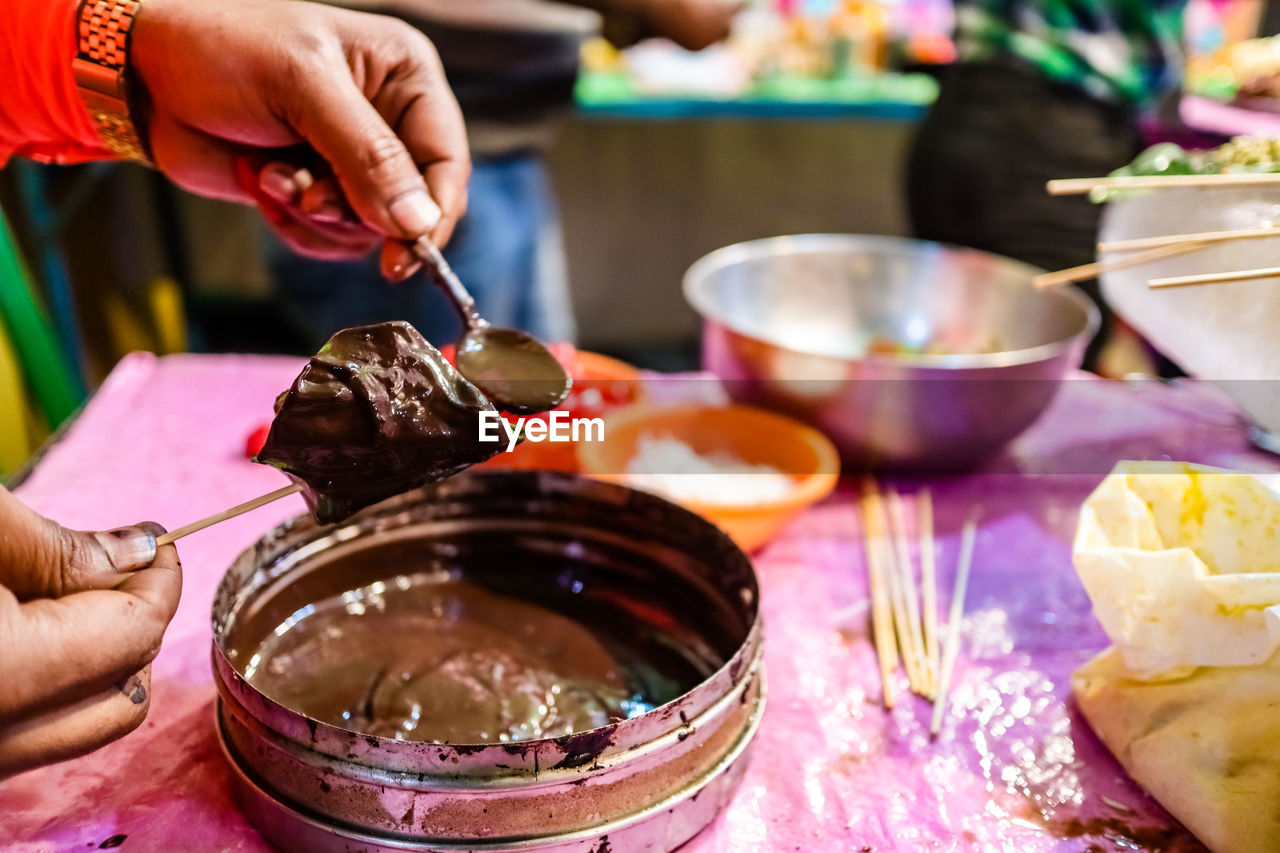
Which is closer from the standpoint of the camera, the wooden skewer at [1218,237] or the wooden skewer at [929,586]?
the wooden skewer at [1218,237]

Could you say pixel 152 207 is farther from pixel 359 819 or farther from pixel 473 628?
pixel 359 819

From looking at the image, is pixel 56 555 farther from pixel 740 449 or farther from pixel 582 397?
pixel 740 449

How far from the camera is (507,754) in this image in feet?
3.13

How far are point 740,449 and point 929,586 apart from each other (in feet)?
1.56

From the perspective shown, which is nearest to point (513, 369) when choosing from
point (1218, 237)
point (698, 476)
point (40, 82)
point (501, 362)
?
point (501, 362)

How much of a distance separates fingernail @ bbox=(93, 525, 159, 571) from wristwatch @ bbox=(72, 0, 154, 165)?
0.84 meters

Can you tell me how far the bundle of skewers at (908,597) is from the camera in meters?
1.39

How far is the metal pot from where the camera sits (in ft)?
3.17

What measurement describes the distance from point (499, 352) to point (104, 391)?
3.67 feet

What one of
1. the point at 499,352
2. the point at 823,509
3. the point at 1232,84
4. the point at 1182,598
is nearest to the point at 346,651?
the point at 499,352

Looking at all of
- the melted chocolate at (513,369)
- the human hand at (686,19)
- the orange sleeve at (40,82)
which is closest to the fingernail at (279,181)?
the orange sleeve at (40,82)

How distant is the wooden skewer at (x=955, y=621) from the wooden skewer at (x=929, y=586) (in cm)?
1

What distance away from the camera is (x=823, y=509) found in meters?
1.85

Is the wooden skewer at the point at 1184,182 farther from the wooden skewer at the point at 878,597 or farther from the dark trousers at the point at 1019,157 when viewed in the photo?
the dark trousers at the point at 1019,157
